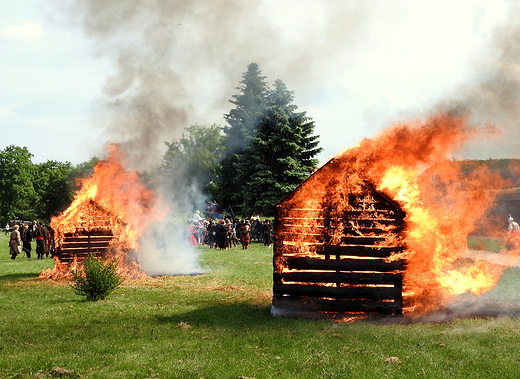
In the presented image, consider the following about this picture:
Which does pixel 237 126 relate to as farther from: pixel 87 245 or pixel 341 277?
pixel 341 277

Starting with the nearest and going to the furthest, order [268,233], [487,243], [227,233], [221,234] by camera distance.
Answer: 1. [487,243]
2. [221,234]
3. [227,233]
4. [268,233]

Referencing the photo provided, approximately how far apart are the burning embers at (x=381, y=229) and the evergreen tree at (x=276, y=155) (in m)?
34.5

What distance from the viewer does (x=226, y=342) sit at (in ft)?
30.6

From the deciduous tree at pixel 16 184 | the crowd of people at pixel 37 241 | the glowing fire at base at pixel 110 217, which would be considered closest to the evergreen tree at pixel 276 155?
the crowd of people at pixel 37 241

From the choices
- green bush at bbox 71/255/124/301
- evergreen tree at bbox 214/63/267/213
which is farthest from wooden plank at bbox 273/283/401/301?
evergreen tree at bbox 214/63/267/213

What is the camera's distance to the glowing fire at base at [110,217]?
64.2 ft

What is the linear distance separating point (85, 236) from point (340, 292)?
11.9 meters

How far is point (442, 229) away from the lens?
11.8 meters

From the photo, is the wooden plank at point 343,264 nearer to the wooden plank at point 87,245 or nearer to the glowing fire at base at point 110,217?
the glowing fire at base at point 110,217

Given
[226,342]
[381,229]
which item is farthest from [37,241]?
[381,229]

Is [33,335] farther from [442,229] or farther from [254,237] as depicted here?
[254,237]

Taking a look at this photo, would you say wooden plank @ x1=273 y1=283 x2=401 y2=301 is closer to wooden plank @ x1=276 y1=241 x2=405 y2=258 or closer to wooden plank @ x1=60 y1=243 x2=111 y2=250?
wooden plank @ x1=276 y1=241 x2=405 y2=258

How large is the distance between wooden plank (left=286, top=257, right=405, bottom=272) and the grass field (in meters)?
1.11

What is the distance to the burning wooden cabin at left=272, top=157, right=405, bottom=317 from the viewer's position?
1098cm
